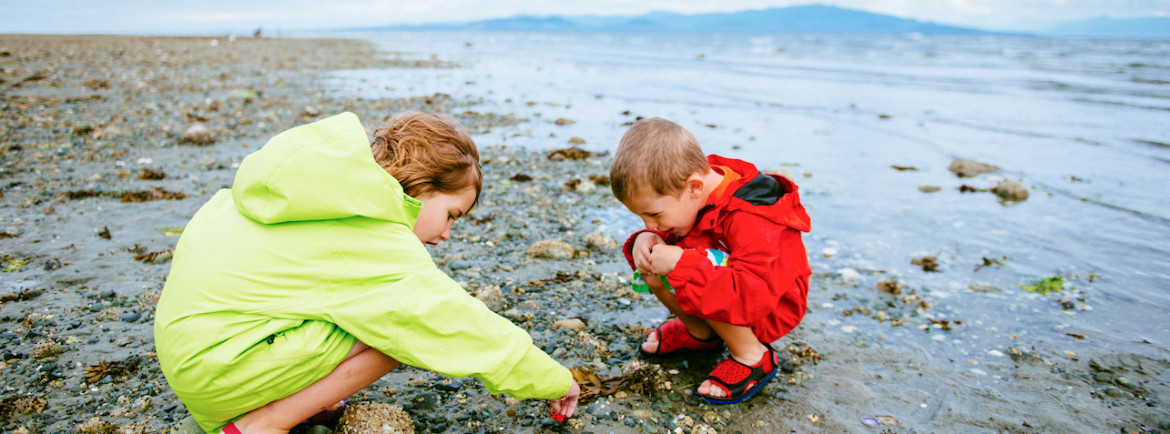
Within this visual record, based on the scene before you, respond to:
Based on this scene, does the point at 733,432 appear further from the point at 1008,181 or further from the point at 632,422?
the point at 1008,181

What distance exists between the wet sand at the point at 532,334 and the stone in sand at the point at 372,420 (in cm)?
18

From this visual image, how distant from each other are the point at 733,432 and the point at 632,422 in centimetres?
44

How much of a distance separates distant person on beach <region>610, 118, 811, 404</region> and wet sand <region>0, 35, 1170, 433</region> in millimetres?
258

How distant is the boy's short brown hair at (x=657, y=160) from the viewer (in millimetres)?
2484

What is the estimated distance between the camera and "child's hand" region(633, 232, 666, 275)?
2.63 metres

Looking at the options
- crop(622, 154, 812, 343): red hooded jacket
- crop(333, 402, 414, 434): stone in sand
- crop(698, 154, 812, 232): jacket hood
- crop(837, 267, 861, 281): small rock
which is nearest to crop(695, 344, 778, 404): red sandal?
crop(622, 154, 812, 343): red hooded jacket

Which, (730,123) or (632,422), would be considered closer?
(632,422)

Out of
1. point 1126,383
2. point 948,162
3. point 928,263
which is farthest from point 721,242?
point 948,162

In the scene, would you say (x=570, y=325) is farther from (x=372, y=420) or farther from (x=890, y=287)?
(x=890, y=287)

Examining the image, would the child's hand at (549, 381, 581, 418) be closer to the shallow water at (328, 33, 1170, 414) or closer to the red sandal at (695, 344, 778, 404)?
the red sandal at (695, 344, 778, 404)

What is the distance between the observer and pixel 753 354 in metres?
2.79

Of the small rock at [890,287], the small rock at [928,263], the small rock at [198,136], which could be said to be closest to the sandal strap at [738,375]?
the small rock at [890,287]

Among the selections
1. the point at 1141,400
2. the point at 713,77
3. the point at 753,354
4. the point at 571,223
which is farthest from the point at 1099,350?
the point at 713,77

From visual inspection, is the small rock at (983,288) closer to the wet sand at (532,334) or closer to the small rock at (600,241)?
the wet sand at (532,334)
